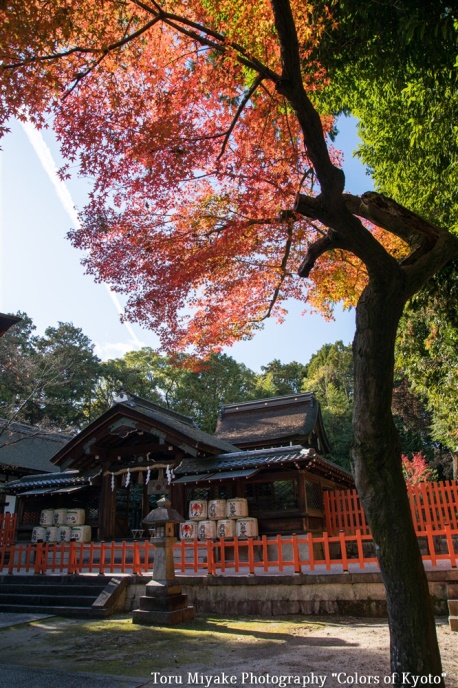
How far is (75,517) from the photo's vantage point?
1595cm

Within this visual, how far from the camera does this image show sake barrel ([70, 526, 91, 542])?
51.4ft

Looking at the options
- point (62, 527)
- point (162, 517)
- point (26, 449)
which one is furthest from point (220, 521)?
point (26, 449)

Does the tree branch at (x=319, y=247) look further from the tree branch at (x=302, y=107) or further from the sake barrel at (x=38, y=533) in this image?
the sake barrel at (x=38, y=533)

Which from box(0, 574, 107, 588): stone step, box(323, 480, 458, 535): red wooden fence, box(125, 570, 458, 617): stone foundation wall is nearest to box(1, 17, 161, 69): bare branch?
box(125, 570, 458, 617): stone foundation wall

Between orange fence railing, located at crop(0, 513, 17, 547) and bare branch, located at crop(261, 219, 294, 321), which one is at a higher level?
bare branch, located at crop(261, 219, 294, 321)

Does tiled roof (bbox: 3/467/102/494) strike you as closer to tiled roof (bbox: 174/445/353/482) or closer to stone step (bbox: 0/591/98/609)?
tiled roof (bbox: 174/445/353/482)

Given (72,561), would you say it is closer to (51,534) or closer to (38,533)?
(51,534)

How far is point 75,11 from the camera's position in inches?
260

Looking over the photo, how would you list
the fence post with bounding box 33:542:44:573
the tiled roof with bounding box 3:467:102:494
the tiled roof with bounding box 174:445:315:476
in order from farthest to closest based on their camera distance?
the tiled roof with bounding box 3:467:102:494, the tiled roof with bounding box 174:445:315:476, the fence post with bounding box 33:542:44:573

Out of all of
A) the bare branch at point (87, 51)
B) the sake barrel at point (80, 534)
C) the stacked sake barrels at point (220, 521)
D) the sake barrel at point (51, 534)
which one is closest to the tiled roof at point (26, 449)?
the sake barrel at point (51, 534)

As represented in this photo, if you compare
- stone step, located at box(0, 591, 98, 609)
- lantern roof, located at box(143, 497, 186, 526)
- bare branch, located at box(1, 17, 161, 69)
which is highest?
bare branch, located at box(1, 17, 161, 69)

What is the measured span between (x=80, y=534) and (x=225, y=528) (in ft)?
18.9

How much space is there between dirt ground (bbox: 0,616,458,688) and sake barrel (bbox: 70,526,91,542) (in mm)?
7266

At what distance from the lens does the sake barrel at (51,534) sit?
16062 mm
